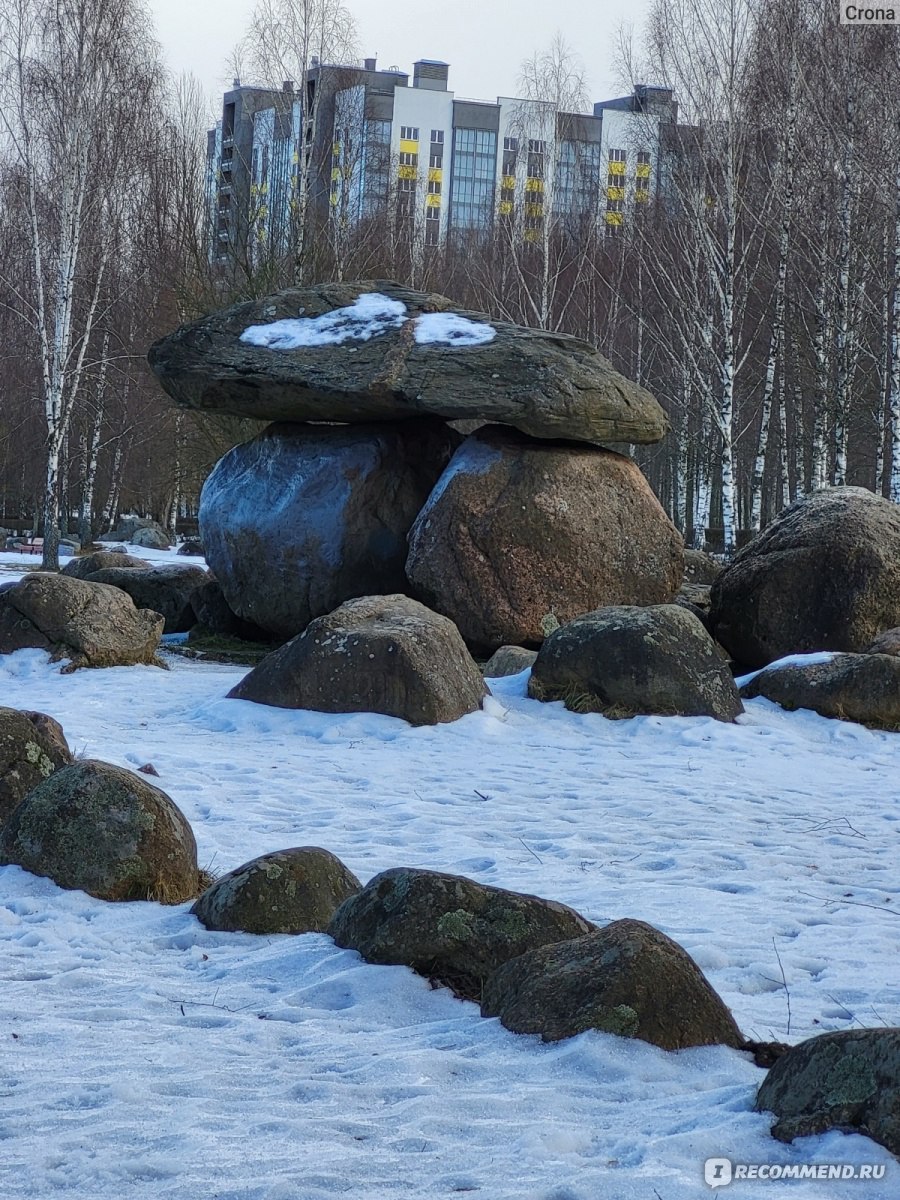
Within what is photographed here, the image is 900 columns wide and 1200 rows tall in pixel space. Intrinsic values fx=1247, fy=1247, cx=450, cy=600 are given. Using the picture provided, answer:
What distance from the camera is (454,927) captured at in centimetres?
375

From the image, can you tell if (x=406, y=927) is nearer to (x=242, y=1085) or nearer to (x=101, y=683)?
(x=242, y=1085)

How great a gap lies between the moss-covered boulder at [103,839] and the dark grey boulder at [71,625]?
5.64m

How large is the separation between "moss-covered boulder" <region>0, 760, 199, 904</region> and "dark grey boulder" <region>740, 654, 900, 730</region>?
5324mm

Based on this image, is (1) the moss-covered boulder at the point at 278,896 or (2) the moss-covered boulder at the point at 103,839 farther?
(2) the moss-covered boulder at the point at 103,839

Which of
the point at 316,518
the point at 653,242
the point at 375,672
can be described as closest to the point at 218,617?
the point at 316,518

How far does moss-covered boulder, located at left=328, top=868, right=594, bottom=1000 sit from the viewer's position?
3719mm

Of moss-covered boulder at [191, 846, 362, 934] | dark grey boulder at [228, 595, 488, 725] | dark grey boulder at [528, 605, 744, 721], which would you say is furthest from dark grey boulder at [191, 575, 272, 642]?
moss-covered boulder at [191, 846, 362, 934]

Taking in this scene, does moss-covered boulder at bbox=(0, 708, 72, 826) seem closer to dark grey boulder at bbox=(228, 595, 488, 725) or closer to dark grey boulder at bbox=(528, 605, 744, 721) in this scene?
dark grey boulder at bbox=(228, 595, 488, 725)

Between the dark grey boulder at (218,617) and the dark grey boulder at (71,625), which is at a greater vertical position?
the dark grey boulder at (71,625)

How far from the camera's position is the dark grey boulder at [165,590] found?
13.3m

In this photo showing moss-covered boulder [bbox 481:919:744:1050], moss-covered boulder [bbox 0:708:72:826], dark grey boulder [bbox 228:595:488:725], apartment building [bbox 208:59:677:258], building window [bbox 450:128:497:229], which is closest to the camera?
moss-covered boulder [bbox 481:919:744:1050]

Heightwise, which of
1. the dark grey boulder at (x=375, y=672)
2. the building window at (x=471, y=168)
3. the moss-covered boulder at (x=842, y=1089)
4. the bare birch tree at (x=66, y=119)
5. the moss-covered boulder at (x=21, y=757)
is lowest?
the dark grey boulder at (x=375, y=672)

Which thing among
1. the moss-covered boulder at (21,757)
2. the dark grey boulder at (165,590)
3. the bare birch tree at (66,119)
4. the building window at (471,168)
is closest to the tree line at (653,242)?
the bare birch tree at (66,119)

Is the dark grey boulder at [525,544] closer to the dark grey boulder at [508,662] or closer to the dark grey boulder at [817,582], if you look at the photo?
the dark grey boulder at [508,662]
